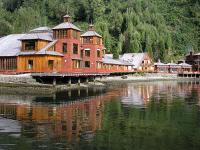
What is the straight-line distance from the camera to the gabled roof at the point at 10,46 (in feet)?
229

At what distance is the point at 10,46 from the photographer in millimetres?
73500

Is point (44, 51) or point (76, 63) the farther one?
point (76, 63)

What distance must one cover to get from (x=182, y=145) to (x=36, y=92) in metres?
36.4

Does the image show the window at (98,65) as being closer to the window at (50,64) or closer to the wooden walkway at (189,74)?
the window at (50,64)

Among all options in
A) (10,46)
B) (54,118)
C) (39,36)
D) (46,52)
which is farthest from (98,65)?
(54,118)

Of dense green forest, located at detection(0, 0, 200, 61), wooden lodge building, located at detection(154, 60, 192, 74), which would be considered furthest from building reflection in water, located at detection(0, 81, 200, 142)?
wooden lodge building, located at detection(154, 60, 192, 74)

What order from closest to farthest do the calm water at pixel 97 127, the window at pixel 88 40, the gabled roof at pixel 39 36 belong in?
1. the calm water at pixel 97 127
2. the gabled roof at pixel 39 36
3. the window at pixel 88 40

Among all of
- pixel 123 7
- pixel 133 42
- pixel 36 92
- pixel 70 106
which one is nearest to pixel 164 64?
pixel 133 42

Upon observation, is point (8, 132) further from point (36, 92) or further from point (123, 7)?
point (123, 7)

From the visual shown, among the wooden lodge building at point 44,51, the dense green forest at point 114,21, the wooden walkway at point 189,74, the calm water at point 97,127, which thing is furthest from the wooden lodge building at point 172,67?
the calm water at point 97,127

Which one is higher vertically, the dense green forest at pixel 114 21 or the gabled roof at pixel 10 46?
the dense green forest at pixel 114 21

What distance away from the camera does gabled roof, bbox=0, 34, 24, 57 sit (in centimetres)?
6975

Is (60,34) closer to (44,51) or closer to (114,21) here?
(44,51)

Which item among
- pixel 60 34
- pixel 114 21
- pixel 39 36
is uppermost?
pixel 114 21
